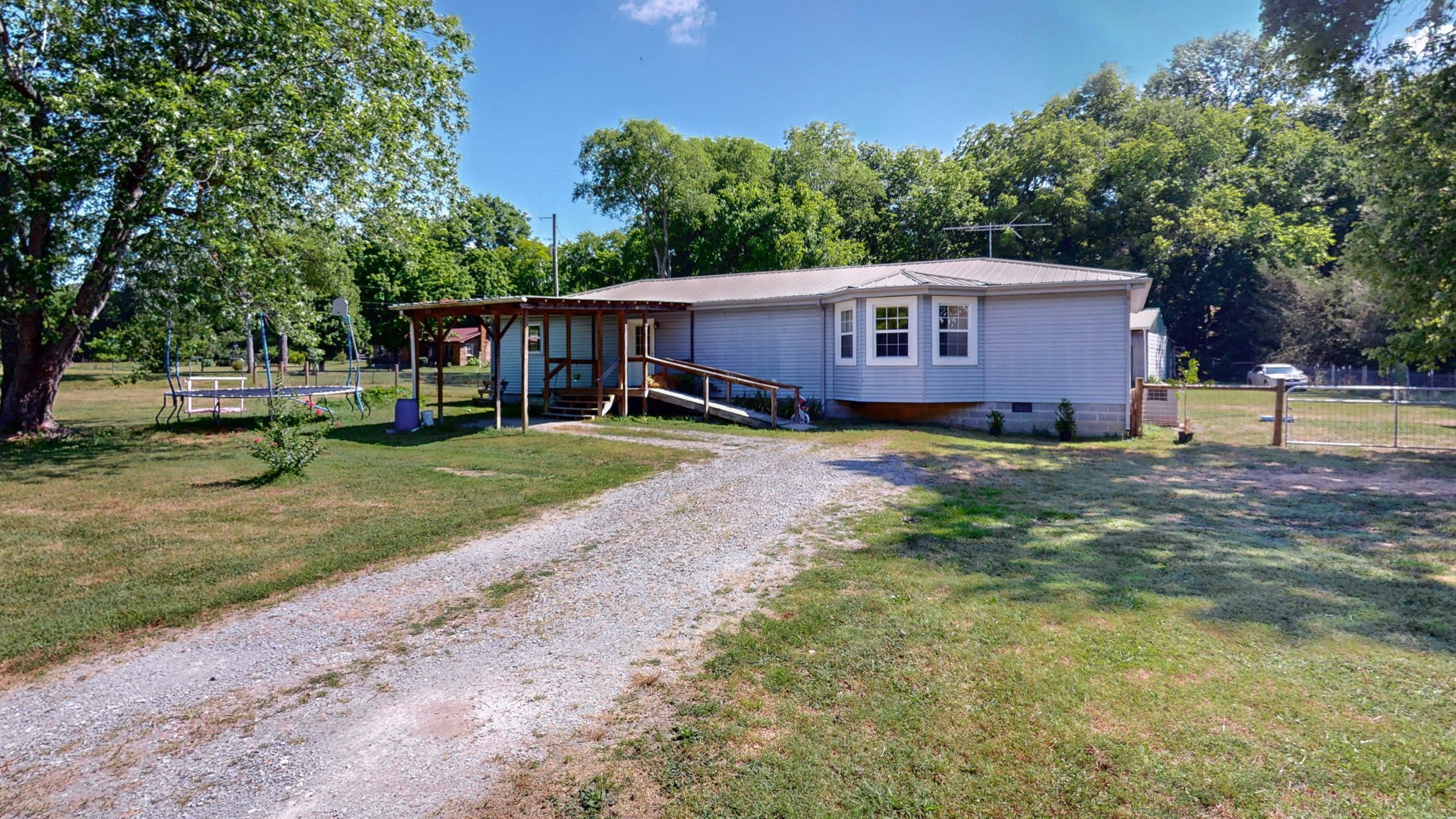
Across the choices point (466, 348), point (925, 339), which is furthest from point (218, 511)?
point (466, 348)

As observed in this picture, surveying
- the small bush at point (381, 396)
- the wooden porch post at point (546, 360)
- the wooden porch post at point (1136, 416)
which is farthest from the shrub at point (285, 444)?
the wooden porch post at point (1136, 416)

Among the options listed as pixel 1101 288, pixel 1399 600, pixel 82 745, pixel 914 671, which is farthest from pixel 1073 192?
pixel 82 745

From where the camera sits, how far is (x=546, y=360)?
688 inches

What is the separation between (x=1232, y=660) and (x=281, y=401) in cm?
1103

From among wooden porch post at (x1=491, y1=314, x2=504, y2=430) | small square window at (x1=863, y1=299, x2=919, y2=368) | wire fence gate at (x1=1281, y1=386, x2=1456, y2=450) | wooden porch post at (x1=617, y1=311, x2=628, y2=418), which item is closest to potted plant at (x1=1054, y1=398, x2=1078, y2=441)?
small square window at (x1=863, y1=299, x2=919, y2=368)

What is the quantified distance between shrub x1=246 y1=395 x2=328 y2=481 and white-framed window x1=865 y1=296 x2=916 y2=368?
10.6 meters

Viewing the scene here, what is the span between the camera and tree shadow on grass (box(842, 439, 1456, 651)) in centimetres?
479

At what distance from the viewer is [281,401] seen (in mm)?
9773

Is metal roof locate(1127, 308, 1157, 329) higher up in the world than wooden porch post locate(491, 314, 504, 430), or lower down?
higher up

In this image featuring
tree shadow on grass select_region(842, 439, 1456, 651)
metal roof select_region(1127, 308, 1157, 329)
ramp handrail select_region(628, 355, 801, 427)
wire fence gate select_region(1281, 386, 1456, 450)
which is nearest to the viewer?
tree shadow on grass select_region(842, 439, 1456, 651)

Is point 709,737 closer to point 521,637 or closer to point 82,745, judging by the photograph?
point 521,637

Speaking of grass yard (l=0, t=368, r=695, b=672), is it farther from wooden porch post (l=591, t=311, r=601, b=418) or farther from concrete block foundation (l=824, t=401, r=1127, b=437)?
concrete block foundation (l=824, t=401, r=1127, b=437)

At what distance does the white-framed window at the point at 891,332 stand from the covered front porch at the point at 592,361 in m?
1.97

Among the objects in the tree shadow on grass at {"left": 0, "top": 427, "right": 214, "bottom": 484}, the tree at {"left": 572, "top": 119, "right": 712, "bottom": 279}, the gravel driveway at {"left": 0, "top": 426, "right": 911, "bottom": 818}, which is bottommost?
the gravel driveway at {"left": 0, "top": 426, "right": 911, "bottom": 818}
